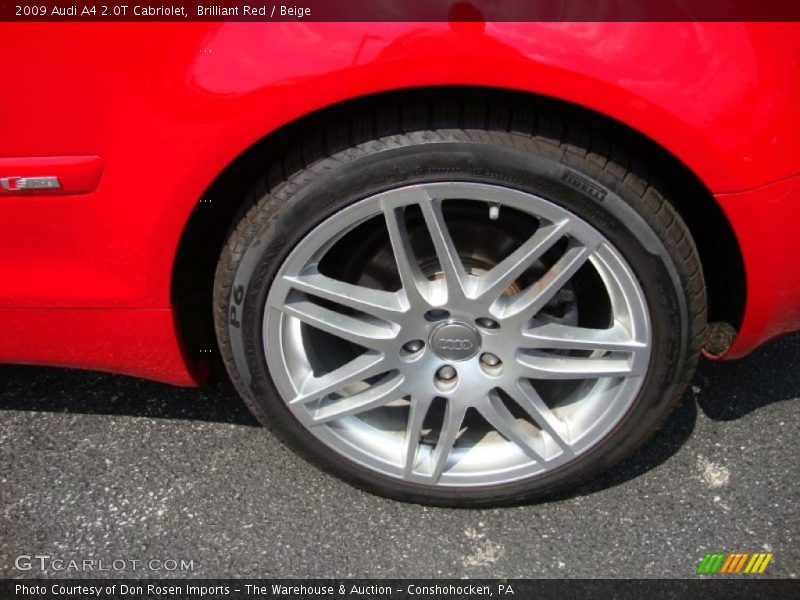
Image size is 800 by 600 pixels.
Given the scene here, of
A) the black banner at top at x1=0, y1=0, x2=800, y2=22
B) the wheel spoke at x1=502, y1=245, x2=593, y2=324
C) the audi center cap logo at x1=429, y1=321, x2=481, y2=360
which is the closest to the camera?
the black banner at top at x1=0, y1=0, x2=800, y2=22

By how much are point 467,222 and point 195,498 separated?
0.99m

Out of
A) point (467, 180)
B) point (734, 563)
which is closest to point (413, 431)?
point (467, 180)

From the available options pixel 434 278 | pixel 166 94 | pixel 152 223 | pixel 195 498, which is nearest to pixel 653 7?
pixel 434 278

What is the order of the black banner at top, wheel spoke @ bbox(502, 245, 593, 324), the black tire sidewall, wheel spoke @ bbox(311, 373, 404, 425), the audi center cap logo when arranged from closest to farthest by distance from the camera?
the black banner at top
the black tire sidewall
wheel spoke @ bbox(502, 245, 593, 324)
the audi center cap logo
wheel spoke @ bbox(311, 373, 404, 425)

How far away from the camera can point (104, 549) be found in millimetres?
1820

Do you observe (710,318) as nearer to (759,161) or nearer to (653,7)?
(759,161)

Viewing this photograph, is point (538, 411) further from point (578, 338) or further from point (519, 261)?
point (519, 261)

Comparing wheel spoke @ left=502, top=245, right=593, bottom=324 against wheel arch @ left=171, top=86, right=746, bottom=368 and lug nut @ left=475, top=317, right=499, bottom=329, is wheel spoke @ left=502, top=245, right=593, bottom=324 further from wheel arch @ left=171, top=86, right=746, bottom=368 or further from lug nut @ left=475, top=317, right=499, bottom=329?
wheel arch @ left=171, top=86, right=746, bottom=368

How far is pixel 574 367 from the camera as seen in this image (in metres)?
1.73

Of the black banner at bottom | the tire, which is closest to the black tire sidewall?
the tire

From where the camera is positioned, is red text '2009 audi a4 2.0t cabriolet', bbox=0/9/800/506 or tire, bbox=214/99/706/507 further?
tire, bbox=214/99/706/507

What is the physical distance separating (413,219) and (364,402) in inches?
17.6

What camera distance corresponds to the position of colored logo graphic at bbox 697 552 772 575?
1744 millimetres

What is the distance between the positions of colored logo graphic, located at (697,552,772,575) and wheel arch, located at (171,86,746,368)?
49cm
